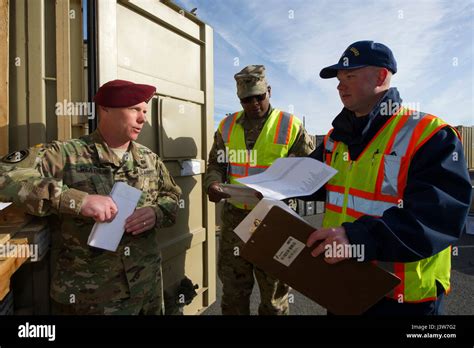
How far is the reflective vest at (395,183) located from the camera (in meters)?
1.28

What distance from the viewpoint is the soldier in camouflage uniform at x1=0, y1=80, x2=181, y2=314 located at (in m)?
1.49

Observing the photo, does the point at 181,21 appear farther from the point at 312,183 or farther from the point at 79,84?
the point at 312,183

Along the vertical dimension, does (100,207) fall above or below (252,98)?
below

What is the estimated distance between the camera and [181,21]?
102 inches

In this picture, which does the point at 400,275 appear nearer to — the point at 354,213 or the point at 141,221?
the point at 354,213

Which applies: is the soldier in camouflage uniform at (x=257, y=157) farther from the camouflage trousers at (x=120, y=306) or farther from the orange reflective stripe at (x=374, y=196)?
the orange reflective stripe at (x=374, y=196)

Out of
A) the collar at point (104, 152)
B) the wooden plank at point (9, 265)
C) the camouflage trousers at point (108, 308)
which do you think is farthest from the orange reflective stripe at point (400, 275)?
the wooden plank at point (9, 265)

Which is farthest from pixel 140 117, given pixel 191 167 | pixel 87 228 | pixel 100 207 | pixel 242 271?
pixel 242 271

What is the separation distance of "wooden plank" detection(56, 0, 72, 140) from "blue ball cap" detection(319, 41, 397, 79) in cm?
152

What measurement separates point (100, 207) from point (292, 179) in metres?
0.92

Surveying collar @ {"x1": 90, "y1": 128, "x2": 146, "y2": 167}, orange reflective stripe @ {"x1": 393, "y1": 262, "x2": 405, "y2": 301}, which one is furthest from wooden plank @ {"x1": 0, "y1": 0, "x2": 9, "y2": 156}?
orange reflective stripe @ {"x1": 393, "y1": 262, "x2": 405, "y2": 301}

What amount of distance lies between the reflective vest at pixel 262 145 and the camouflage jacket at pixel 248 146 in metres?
0.05

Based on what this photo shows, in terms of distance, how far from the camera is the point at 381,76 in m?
1.45

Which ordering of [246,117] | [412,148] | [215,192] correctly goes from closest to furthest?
[412,148] < [215,192] < [246,117]
